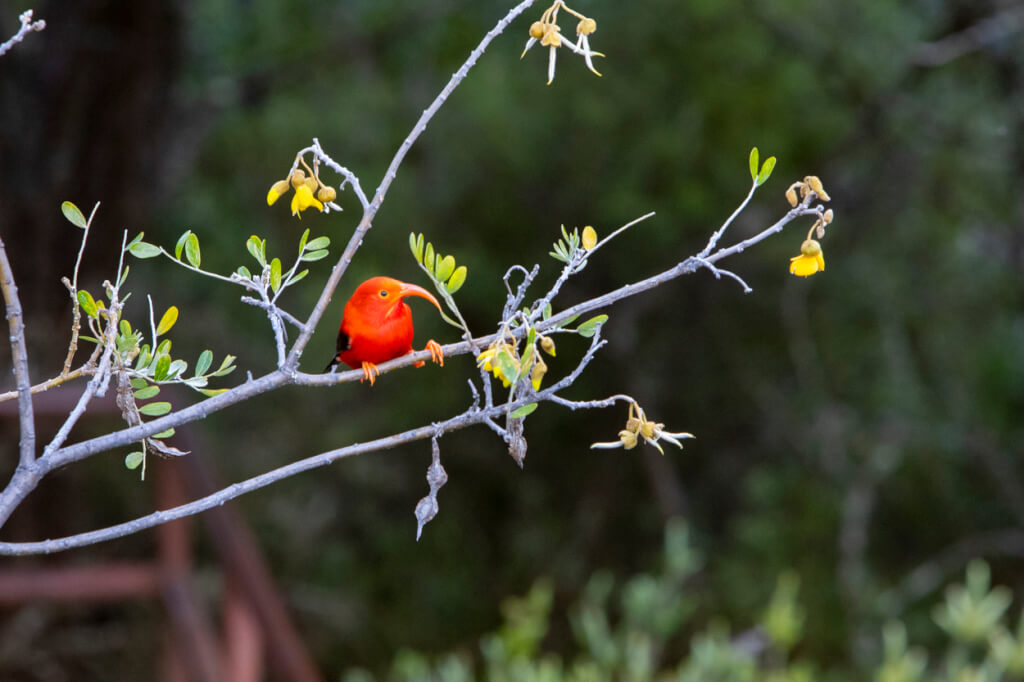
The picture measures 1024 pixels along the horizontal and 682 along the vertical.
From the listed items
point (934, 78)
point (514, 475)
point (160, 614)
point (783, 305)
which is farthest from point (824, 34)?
point (160, 614)

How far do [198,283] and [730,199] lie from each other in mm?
2469

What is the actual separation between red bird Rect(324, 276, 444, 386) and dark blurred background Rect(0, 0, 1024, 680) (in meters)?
2.91

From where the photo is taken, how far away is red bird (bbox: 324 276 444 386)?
1045 millimetres

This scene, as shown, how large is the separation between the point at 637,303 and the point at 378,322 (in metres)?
4.37

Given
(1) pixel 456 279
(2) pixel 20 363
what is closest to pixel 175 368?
(2) pixel 20 363

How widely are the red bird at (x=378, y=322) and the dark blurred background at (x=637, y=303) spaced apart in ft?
9.54

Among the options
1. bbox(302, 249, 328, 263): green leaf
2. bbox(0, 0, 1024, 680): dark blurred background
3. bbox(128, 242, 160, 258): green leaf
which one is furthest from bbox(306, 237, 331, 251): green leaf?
bbox(0, 0, 1024, 680): dark blurred background

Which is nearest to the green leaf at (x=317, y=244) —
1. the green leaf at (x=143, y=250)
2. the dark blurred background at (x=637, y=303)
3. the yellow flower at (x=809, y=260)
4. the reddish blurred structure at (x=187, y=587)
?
the green leaf at (x=143, y=250)

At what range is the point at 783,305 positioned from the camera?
504 cm

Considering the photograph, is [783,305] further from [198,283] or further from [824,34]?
[198,283]

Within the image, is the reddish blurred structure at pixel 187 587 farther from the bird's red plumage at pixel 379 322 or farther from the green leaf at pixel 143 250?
the green leaf at pixel 143 250

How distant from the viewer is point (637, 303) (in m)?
5.36

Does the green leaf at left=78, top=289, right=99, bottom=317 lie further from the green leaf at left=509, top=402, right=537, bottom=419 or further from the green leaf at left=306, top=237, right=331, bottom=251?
the green leaf at left=509, top=402, right=537, bottom=419

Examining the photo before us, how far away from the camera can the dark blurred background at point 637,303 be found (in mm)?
4586
